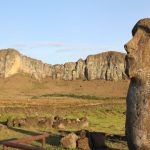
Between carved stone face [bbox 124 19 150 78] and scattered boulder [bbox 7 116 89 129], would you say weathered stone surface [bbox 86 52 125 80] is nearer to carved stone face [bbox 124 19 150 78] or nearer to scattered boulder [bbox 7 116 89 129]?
scattered boulder [bbox 7 116 89 129]

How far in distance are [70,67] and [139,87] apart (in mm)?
125764

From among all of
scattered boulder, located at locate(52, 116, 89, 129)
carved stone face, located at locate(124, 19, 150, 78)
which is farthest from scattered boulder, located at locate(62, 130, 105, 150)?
scattered boulder, located at locate(52, 116, 89, 129)

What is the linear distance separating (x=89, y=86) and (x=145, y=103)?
10447 centimetres

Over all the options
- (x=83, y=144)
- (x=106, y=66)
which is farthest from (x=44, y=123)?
(x=106, y=66)

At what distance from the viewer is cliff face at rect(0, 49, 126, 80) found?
5084 inches

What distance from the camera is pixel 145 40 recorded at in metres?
12.6

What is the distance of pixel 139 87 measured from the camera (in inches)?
489

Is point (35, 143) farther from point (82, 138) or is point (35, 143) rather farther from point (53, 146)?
point (82, 138)

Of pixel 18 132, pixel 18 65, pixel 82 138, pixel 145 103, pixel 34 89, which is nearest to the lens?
pixel 145 103

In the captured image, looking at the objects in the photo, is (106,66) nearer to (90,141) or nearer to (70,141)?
(90,141)

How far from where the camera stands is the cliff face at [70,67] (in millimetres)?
129125

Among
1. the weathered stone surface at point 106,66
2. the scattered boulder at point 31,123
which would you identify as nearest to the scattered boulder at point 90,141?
the scattered boulder at point 31,123

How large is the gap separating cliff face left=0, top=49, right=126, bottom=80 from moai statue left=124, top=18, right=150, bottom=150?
113816 millimetres

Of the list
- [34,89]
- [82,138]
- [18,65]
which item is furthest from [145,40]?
[18,65]
